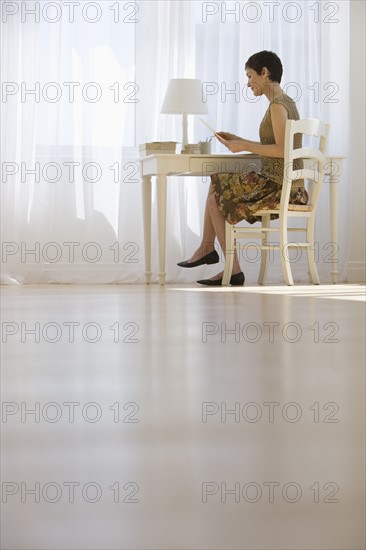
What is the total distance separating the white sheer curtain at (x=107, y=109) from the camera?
532 cm

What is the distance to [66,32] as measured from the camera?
5332 millimetres

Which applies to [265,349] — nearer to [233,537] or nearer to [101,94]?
[233,537]

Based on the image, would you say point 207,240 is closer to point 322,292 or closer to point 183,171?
point 183,171

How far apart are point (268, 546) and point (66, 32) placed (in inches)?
198

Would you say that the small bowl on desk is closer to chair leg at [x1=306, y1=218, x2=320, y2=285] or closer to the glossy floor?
chair leg at [x1=306, y1=218, x2=320, y2=285]

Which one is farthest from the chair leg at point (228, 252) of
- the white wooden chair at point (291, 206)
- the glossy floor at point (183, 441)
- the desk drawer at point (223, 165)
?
the glossy floor at point (183, 441)

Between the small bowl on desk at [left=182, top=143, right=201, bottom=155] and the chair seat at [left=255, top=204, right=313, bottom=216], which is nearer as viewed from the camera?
the chair seat at [left=255, top=204, right=313, bottom=216]

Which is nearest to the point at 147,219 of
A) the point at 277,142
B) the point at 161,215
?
the point at 161,215

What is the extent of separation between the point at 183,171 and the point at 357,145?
134 cm

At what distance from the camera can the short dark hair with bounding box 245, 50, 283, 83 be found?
480 centimetres

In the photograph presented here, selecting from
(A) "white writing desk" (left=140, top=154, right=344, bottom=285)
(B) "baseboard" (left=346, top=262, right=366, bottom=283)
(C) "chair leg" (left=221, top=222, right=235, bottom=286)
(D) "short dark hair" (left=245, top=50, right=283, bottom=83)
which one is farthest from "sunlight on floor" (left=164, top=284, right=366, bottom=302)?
(D) "short dark hair" (left=245, top=50, right=283, bottom=83)

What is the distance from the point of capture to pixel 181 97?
5051 millimetres

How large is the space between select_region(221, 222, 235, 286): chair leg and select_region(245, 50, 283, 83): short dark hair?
2.51ft

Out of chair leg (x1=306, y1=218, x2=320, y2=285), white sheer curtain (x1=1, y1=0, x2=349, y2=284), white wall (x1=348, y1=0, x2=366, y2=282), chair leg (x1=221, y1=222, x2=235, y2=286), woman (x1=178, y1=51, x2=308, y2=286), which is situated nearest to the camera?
woman (x1=178, y1=51, x2=308, y2=286)
